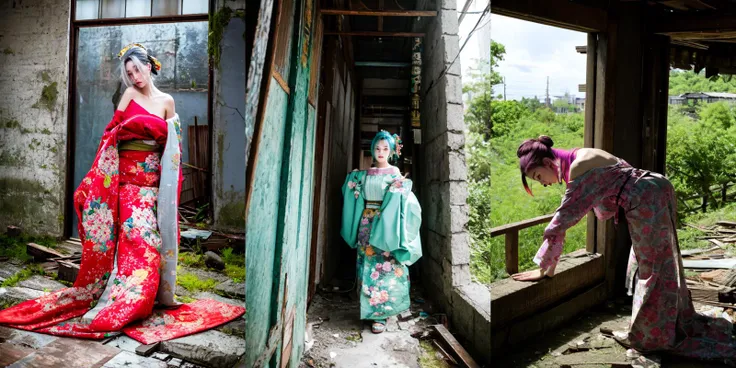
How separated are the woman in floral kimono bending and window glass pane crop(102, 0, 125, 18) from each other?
109 inches

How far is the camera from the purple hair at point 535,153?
9.03 ft

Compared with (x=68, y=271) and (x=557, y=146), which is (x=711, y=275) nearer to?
(x=557, y=146)

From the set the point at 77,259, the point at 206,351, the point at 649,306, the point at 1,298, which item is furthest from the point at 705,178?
the point at 1,298

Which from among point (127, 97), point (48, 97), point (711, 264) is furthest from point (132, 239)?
point (711, 264)

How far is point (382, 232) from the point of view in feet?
A: 12.5

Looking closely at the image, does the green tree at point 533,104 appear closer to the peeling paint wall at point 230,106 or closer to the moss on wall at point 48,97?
the peeling paint wall at point 230,106

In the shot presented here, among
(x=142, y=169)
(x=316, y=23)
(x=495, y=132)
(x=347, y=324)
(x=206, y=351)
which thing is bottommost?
(x=347, y=324)

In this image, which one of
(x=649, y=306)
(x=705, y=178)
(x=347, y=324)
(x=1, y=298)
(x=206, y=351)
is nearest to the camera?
(x=206, y=351)

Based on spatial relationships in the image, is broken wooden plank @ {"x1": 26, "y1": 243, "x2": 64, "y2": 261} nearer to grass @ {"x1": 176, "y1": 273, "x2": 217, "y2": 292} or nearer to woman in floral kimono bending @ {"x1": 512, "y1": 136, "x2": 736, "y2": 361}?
grass @ {"x1": 176, "y1": 273, "x2": 217, "y2": 292}

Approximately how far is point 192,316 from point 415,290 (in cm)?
255

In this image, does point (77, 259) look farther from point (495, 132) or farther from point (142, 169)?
point (495, 132)

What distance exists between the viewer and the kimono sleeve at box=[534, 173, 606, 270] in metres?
2.72

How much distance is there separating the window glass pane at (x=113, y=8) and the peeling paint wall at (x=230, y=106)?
0.70 m

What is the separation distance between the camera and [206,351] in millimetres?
2277
